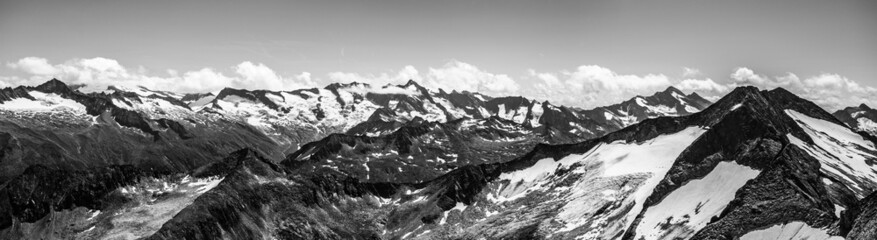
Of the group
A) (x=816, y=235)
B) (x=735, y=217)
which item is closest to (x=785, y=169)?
(x=735, y=217)

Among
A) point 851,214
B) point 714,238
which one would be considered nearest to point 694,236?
point 714,238

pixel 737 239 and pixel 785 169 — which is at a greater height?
pixel 785 169

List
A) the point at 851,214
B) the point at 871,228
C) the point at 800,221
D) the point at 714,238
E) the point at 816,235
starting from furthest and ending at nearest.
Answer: the point at 714,238 < the point at 800,221 < the point at 816,235 < the point at 851,214 < the point at 871,228

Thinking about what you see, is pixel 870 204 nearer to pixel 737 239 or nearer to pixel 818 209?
pixel 818 209

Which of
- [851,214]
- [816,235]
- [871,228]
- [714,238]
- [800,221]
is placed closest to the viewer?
[871,228]

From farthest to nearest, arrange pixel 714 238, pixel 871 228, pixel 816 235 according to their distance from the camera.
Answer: pixel 714 238 < pixel 816 235 < pixel 871 228

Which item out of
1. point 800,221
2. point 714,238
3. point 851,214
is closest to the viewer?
point 851,214

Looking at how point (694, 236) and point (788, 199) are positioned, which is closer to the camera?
point (788, 199)

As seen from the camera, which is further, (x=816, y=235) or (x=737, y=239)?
(x=737, y=239)

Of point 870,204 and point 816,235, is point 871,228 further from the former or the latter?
point 816,235
